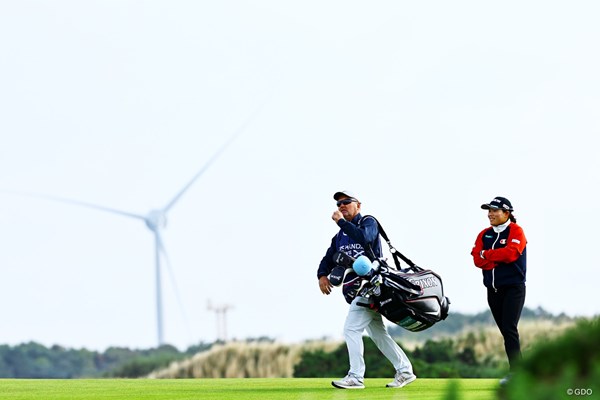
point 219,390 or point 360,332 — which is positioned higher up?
point 360,332

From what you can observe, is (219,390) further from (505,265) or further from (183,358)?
(183,358)

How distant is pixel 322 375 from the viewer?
24609 mm

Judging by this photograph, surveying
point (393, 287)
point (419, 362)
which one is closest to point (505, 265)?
point (393, 287)

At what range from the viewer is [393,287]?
35.8 ft

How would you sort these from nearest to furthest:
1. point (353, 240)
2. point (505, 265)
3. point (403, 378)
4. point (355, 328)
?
1. point (505, 265)
2. point (353, 240)
3. point (355, 328)
4. point (403, 378)

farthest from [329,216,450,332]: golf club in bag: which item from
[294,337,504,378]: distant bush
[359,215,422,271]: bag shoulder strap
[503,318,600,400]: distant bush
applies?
[294,337,504,378]: distant bush

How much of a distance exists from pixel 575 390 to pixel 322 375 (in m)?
20.7

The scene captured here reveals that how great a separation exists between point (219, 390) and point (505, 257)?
3.83 m

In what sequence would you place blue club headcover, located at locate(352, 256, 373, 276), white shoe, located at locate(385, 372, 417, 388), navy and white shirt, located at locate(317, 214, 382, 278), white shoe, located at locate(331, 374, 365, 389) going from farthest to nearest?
white shoe, located at locate(385, 372, 417, 388), white shoe, located at locate(331, 374, 365, 389), navy and white shirt, located at locate(317, 214, 382, 278), blue club headcover, located at locate(352, 256, 373, 276)

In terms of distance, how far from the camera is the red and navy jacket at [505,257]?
10.7 m

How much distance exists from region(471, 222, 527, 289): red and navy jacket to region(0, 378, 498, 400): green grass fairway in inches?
38.6

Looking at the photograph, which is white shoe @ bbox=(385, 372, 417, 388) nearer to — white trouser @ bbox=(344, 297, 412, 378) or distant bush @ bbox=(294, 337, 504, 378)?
white trouser @ bbox=(344, 297, 412, 378)

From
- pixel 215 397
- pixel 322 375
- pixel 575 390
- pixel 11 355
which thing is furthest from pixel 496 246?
pixel 11 355

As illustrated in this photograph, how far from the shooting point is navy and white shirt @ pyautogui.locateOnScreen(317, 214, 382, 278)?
1083cm
